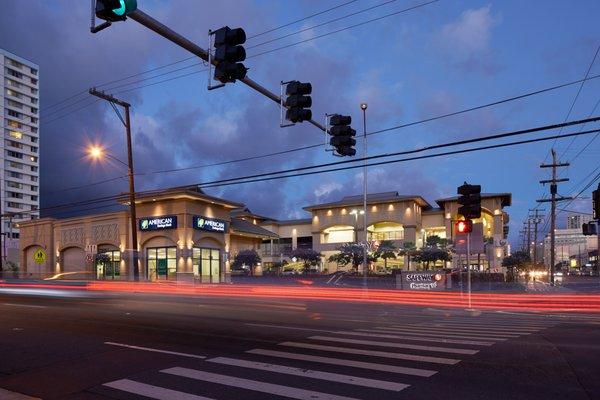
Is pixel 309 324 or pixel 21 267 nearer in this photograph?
pixel 309 324

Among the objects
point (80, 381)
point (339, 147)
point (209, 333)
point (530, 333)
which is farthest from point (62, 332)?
point (530, 333)

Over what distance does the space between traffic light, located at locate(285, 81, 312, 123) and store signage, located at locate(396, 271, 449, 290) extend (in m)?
18.7

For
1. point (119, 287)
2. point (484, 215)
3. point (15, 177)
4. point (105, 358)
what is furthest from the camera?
point (15, 177)

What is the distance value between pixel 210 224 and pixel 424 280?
71.8ft

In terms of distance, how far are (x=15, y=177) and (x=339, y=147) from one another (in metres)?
121

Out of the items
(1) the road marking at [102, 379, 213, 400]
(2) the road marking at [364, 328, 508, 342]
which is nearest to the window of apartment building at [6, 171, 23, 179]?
(2) the road marking at [364, 328, 508, 342]

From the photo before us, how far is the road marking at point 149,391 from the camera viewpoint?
22.3 ft

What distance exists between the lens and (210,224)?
4562 cm

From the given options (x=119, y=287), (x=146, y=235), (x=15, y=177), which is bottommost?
(x=119, y=287)

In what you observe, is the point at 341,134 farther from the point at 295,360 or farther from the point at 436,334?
the point at 295,360

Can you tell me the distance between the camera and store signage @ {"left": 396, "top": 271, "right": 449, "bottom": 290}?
28484mm

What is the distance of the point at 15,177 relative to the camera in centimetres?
11775

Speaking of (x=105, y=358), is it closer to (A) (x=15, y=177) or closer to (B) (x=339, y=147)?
(B) (x=339, y=147)

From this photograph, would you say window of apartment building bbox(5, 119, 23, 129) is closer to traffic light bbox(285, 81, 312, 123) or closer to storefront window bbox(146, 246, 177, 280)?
storefront window bbox(146, 246, 177, 280)
